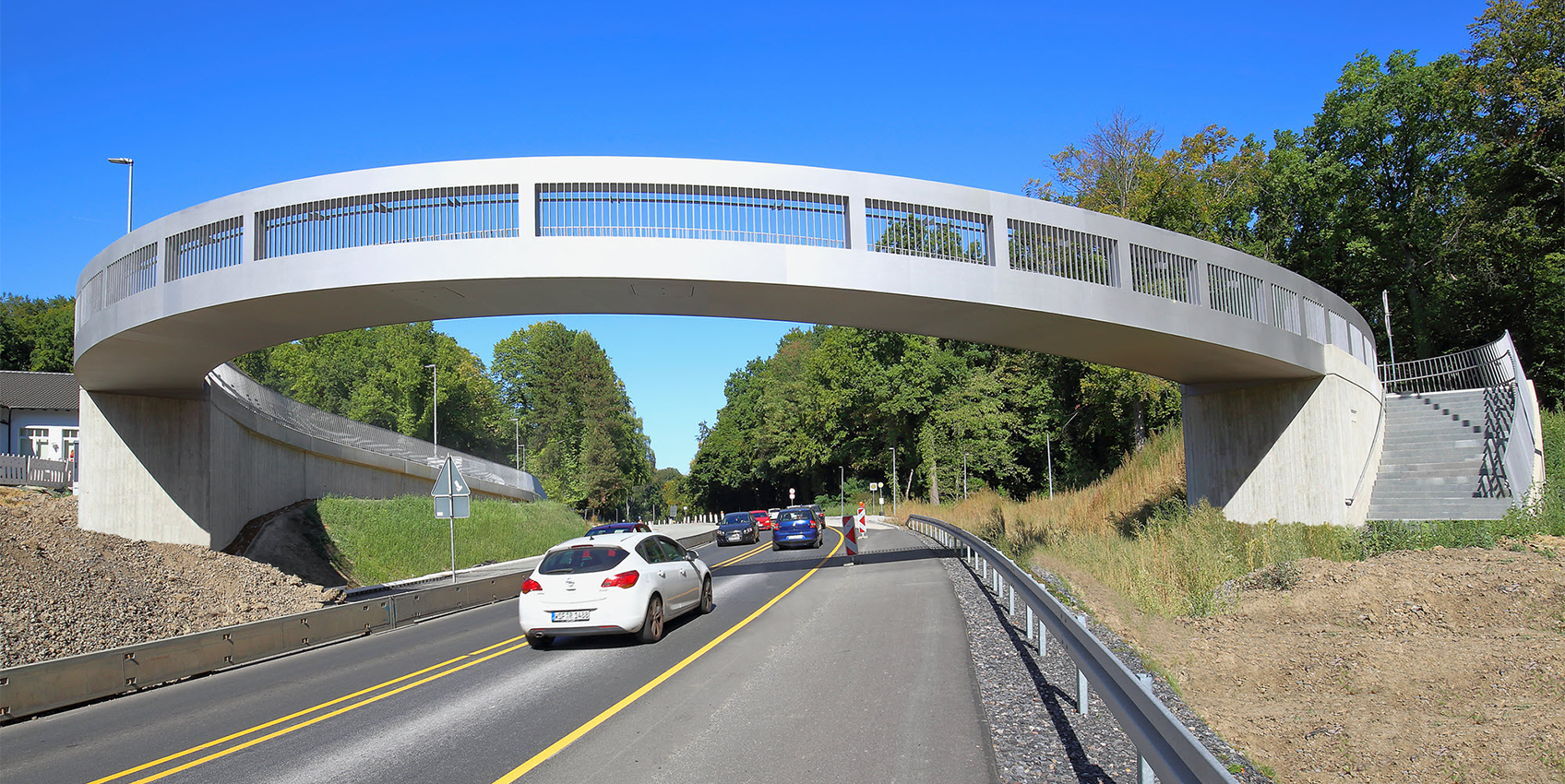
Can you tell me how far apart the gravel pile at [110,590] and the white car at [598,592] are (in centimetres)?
704

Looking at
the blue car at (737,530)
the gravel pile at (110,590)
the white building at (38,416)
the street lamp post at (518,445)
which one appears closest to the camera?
the gravel pile at (110,590)

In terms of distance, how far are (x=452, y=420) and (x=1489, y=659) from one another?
88854mm

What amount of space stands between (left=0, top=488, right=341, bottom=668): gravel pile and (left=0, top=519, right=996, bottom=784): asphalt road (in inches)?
133

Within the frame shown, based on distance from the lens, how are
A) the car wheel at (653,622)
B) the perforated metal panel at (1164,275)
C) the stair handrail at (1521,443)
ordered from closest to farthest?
the car wheel at (653,622) < the perforated metal panel at (1164,275) < the stair handrail at (1521,443)

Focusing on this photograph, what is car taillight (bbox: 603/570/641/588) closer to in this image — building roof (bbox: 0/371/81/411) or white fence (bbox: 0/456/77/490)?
white fence (bbox: 0/456/77/490)

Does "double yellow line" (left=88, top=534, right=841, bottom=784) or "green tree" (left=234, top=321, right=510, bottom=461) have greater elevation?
"green tree" (left=234, top=321, right=510, bottom=461)

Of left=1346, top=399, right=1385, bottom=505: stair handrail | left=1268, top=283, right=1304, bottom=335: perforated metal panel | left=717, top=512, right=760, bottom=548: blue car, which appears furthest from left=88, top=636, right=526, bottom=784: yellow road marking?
left=717, top=512, right=760, bottom=548: blue car

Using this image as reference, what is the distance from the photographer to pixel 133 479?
66.3 ft

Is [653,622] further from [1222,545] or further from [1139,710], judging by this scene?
[1222,545]

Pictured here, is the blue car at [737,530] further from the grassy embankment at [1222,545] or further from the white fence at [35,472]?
the white fence at [35,472]

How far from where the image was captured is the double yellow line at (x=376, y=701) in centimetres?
681

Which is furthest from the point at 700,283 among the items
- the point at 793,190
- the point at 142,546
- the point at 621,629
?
the point at 142,546

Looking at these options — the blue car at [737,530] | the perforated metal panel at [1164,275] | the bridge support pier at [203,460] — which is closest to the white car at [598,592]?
the perforated metal panel at [1164,275]

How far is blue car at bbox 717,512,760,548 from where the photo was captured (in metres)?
39.1
